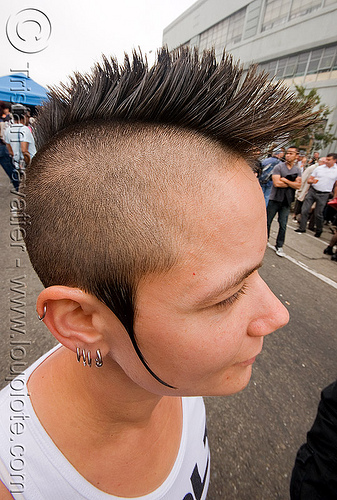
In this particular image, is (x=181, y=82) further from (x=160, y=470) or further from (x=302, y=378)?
(x=302, y=378)

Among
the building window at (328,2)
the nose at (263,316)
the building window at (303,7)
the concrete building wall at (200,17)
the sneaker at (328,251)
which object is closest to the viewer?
the nose at (263,316)

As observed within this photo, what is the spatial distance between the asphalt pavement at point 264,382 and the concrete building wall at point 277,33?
525 inches

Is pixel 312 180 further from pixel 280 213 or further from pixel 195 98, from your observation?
pixel 195 98

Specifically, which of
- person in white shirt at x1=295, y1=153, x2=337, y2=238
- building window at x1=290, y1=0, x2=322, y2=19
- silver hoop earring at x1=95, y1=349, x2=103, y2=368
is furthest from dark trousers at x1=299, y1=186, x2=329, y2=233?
building window at x1=290, y1=0, x2=322, y2=19

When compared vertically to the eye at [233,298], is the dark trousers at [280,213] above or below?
below

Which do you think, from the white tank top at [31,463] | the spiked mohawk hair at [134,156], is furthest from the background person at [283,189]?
the white tank top at [31,463]

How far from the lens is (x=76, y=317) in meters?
0.74

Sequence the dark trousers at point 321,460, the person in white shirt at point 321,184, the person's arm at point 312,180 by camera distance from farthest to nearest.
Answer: the person's arm at point 312,180 < the person in white shirt at point 321,184 < the dark trousers at point 321,460

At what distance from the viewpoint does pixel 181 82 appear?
743mm

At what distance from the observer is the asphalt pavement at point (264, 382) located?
5.89 feet

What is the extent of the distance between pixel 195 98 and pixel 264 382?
→ 2.59m

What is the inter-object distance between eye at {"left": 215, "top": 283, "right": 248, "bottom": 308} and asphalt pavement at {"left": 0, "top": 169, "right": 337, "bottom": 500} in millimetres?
190

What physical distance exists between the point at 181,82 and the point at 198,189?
332mm

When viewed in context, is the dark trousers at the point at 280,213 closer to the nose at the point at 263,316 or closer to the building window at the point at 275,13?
the nose at the point at 263,316
